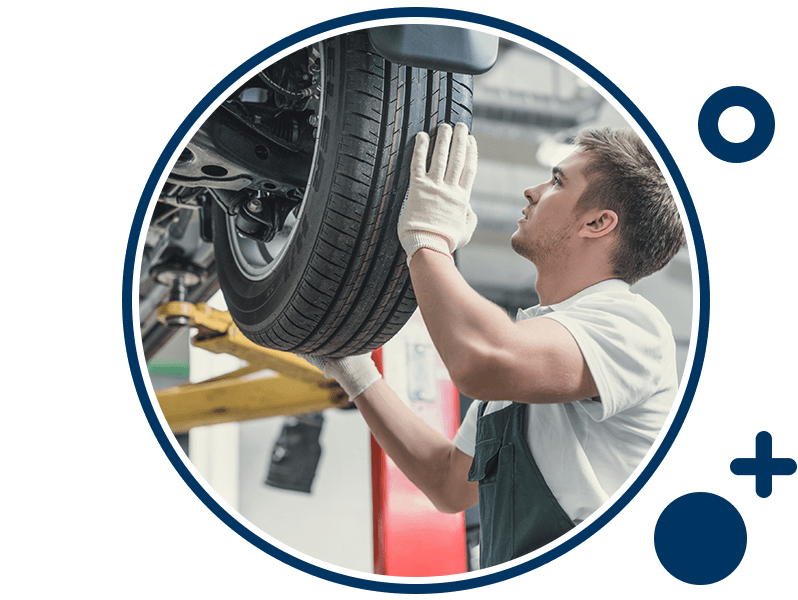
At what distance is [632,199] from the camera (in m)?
0.82

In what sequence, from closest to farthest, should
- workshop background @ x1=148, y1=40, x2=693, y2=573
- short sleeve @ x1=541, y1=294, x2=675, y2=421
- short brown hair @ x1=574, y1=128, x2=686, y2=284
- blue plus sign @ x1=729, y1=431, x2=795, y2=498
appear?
1. blue plus sign @ x1=729, y1=431, x2=795, y2=498
2. short sleeve @ x1=541, y1=294, x2=675, y2=421
3. short brown hair @ x1=574, y1=128, x2=686, y2=284
4. workshop background @ x1=148, y1=40, x2=693, y2=573

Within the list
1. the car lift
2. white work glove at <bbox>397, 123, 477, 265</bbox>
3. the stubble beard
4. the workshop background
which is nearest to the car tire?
white work glove at <bbox>397, 123, 477, 265</bbox>

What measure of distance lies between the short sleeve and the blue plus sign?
5.9 inches

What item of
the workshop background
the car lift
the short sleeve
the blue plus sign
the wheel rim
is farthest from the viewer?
the workshop background

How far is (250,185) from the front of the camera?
83 cm

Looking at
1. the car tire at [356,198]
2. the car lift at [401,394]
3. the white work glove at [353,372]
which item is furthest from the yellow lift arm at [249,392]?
the car tire at [356,198]

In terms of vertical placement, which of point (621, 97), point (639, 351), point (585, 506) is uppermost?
point (621, 97)

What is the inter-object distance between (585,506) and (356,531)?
2841 mm

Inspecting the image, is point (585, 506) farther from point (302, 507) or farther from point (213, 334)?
point (302, 507)

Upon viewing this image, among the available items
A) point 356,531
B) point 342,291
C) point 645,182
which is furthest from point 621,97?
point 356,531

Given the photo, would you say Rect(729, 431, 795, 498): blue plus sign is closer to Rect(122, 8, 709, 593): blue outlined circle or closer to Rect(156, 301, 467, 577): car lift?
Rect(122, 8, 709, 593): blue outlined circle

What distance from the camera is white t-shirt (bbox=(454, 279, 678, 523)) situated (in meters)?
0.70

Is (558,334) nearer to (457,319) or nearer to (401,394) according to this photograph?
(457,319)

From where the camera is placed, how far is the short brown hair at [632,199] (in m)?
0.82
